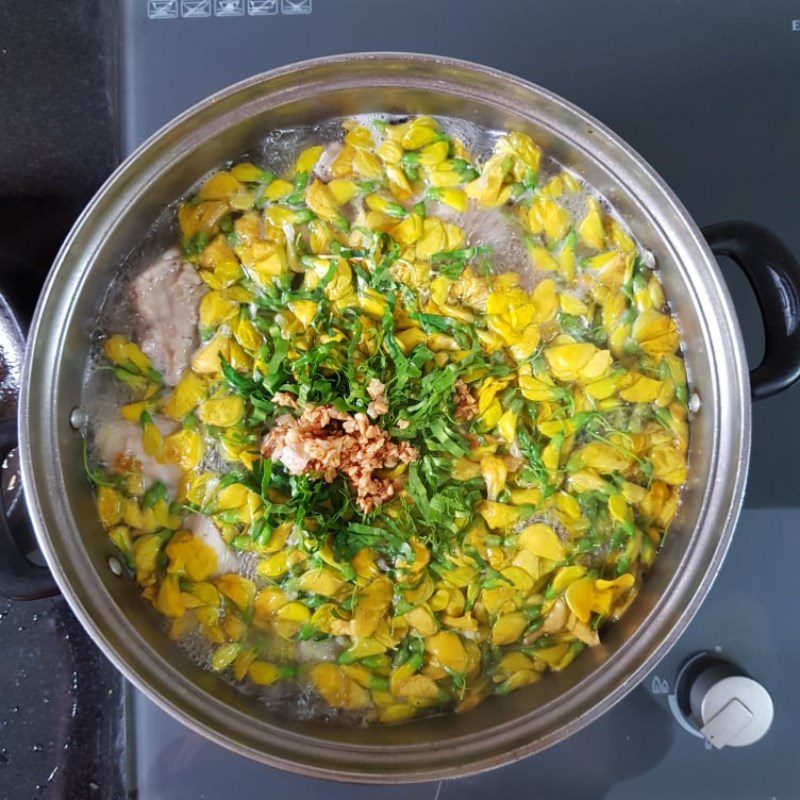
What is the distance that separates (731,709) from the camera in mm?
1024

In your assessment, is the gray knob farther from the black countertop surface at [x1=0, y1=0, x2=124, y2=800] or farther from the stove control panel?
the black countertop surface at [x1=0, y1=0, x2=124, y2=800]

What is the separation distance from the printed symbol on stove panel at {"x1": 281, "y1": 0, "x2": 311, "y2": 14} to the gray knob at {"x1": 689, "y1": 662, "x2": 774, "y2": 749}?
3.80ft

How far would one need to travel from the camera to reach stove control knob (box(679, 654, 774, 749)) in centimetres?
102

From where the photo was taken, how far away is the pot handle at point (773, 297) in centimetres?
95

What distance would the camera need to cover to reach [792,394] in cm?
112

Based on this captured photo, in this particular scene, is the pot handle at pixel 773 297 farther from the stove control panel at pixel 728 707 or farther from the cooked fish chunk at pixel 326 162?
the cooked fish chunk at pixel 326 162

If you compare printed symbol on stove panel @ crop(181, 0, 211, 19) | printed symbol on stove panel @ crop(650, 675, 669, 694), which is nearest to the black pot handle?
printed symbol on stove panel @ crop(181, 0, 211, 19)

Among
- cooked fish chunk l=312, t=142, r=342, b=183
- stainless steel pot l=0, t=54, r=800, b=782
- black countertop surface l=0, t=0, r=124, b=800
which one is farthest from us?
black countertop surface l=0, t=0, r=124, b=800

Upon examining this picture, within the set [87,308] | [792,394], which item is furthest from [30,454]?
[792,394]

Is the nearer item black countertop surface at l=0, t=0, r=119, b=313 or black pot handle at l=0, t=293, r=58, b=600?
black pot handle at l=0, t=293, r=58, b=600

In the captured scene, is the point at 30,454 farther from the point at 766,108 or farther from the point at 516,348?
the point at 766,108

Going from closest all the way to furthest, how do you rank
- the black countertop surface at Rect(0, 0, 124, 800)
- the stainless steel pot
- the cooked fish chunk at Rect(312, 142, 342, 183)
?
the stainless steel pot < the cooked fish chunk at Rect(312, 142, 342, 183) < the black countertop surface at Rect(0, 0, 124, 800)

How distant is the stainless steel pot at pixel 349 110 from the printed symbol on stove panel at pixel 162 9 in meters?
0.28

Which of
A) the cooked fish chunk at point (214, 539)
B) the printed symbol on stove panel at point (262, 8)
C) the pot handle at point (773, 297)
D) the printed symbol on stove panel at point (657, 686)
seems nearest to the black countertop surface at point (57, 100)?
the printed symbol on stove panel at point (262, 8)
